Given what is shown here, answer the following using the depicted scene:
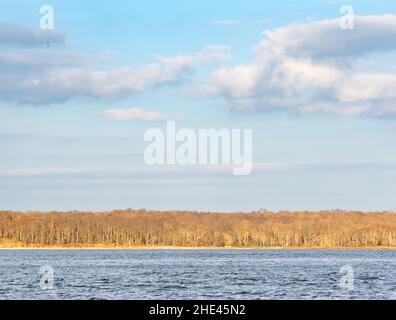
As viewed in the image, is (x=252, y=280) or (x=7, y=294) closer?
(x=7, y=294)
